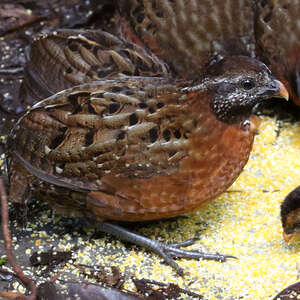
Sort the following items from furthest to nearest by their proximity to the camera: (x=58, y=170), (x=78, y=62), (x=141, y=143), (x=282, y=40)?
(x=282, y=40) < (x=78, y=62) < (x=58, y=170) < (x=141, y=143)

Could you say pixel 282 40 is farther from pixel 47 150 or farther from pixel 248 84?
pixel 47 150

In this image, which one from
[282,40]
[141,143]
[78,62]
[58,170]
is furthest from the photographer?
[282,40]

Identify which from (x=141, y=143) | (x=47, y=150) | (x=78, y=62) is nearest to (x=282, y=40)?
(x=78, y=62)

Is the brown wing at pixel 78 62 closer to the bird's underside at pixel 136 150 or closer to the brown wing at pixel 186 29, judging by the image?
the bird's underside at pixel 136 150

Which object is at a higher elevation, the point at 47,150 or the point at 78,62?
the point at 78,62

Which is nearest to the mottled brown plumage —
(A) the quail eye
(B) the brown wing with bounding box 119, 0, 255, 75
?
(A) the quail eye

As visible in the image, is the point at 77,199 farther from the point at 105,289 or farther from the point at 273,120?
the point at 273,120

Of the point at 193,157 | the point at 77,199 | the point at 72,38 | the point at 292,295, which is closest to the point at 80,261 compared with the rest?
the point at 77,199
